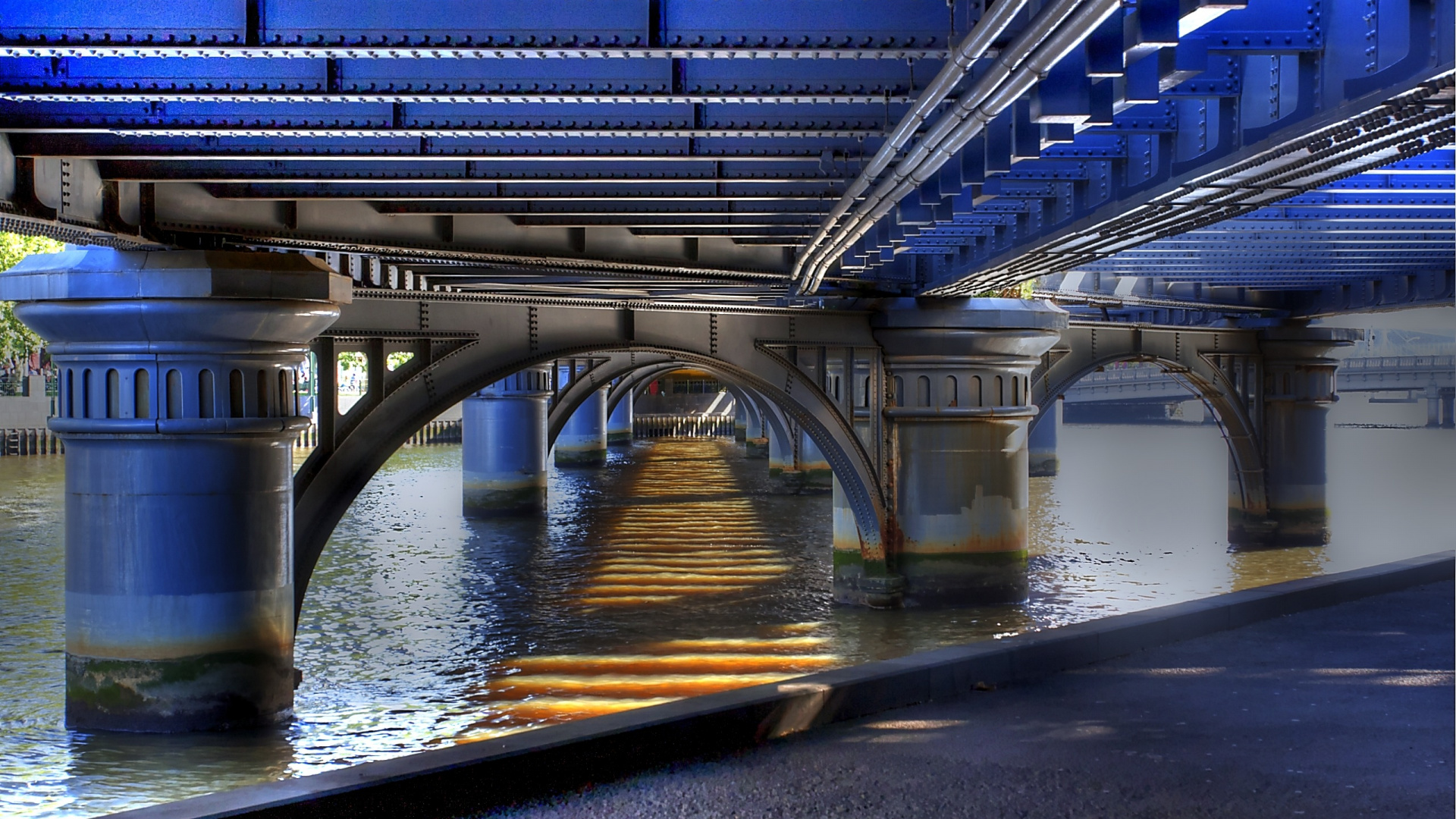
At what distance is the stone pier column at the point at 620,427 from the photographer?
6275 centimetres

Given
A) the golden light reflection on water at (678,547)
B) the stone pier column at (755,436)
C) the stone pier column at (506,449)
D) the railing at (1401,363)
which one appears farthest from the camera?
the railing at (1401,363)

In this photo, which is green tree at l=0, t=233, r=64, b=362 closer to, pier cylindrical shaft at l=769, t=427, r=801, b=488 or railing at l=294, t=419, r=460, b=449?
railing at l=294, t=419, r=460, b=449

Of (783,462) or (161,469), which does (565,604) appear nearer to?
(161,469)

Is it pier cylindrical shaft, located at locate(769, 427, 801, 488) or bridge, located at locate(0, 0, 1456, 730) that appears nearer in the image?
bridge, located at locate(0, 0, 1456, 730)

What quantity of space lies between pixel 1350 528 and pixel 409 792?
2746 centimetres

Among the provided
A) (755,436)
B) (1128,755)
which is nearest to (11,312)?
(755,436)

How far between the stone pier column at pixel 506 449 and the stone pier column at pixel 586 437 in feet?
53.9

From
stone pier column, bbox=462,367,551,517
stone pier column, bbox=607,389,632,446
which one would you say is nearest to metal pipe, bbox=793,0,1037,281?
stone pier column, bbox=462,367,551,517

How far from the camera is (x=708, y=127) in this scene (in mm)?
8656

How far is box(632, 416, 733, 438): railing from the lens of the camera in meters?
72.9

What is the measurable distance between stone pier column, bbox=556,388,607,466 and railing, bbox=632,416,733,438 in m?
20.4

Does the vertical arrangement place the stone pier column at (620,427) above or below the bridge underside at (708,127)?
below

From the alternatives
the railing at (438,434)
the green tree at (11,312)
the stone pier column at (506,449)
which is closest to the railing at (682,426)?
the railing at (438,434)

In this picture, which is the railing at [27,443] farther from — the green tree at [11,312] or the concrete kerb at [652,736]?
the concrete kerb at [652,736]
